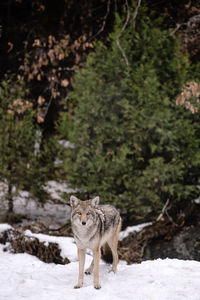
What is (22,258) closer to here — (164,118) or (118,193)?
(118,193)

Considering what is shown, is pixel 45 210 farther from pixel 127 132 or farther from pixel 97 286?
pixel 97 286

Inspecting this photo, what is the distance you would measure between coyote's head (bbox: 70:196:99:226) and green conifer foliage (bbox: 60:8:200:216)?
4.07 metres

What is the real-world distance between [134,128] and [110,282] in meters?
4.61

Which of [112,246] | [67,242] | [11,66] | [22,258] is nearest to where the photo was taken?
[112,246]

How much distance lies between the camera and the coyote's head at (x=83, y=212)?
13.6 ft

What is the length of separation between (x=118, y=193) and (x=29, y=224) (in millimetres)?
2566

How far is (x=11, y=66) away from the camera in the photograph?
12109 mm

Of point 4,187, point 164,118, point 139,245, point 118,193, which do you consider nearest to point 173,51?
point 164,118

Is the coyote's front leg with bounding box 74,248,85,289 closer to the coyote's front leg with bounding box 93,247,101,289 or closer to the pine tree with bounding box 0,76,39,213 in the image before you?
the coyote's front leg with bounding box 93,247,101,289

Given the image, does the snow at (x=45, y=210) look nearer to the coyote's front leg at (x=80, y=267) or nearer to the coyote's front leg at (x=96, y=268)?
the coyote's front leg at (x=80, y=267)

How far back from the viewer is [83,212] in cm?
416

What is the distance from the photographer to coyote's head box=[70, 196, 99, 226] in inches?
163

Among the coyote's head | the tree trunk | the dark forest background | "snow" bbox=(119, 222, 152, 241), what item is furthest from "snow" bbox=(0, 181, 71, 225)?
the coyote's head

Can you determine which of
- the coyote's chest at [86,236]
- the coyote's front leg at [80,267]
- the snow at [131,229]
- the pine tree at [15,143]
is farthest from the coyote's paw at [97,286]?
the pine tree at [15,143]
